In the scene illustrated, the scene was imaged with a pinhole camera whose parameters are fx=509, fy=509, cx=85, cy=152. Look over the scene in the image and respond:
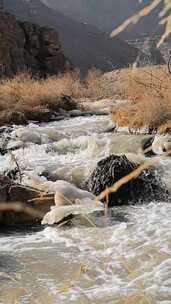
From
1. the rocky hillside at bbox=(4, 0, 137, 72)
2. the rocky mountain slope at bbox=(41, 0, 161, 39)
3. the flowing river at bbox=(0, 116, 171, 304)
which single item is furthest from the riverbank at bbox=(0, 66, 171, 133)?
the rocky mountain slope at bbox=(41, 0, 161, 39)

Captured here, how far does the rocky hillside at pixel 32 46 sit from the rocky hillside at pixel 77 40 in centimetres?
4197

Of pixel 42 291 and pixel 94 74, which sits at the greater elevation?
pixel 94 74

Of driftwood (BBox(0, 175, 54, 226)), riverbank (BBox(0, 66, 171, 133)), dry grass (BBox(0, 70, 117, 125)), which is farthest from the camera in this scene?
dry grass (BBox(0, 70, 117, 125))

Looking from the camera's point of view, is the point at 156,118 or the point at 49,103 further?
the point at 49,103

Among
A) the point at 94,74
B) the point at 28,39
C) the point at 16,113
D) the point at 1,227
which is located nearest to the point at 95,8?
the point at 28,39

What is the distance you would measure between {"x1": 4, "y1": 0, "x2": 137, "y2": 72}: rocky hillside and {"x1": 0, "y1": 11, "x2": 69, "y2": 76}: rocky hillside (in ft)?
138

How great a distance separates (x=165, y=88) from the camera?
1019 centimetres

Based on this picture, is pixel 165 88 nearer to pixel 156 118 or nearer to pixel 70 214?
pixel 156 118

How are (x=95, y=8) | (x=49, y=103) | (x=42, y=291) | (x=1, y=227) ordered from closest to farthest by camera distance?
(x=42, y=291), (x=1, y=227), (x=49, y=103), (x=95, y=8)

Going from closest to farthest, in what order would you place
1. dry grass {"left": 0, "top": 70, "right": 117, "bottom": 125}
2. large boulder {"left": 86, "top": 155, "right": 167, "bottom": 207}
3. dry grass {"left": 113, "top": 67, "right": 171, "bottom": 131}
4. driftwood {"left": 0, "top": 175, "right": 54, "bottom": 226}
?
driftwood {"left": 0, "top": 175, "right": 54, "bottom": 226}
large boulder {"left": 86, "top": 155, "right": 167, "bottom": 207}
dry grass {"left": 113, "top": 67, "right": 171, "bottom": 131}
dry grass {"left": 0, "top": 70, "right": 117, "bottom": 125}

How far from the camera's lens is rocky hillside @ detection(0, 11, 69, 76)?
A: 3084 cm

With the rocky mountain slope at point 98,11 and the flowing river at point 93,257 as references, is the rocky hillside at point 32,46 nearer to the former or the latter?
the flowing river at point 93,257

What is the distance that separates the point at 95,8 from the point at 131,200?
119 m

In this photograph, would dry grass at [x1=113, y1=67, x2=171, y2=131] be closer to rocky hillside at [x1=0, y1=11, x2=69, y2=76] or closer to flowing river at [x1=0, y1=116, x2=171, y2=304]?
flowing river at [x1=0, y1=116, x2=171, y2=304]
